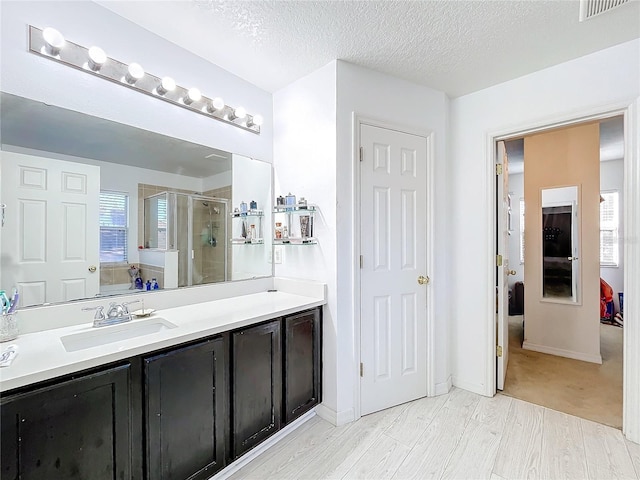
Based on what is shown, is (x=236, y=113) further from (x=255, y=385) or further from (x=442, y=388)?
(x=442, y=388)

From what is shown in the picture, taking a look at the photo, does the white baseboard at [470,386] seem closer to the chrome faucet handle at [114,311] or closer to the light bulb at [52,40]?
the chrome faucet handle at [114,311]

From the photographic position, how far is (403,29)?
1.79 metres

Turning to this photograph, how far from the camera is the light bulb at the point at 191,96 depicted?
1994 mm

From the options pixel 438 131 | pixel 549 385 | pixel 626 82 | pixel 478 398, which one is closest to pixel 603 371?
pixel 549 385

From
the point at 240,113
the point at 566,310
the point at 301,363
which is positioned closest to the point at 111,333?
the point at 301,363

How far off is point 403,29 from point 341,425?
2.60m

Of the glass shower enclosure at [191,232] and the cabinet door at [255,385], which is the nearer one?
the cabinet door at [255,385]

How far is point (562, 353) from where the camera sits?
3.31 metres

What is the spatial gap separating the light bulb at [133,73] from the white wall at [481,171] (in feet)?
7.86

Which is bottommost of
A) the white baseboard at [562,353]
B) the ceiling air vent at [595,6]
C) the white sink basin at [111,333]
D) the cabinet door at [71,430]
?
the white baseboard at [562,353]

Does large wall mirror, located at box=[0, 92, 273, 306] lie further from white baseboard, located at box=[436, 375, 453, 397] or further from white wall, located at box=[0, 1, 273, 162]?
white baseboard, located at box=[436, 375, 453, 397]

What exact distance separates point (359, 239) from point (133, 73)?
172 cm

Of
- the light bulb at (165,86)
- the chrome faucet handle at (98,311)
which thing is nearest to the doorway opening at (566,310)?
the light bulb at (165,86)

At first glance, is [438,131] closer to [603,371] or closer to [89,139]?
[89,139]
